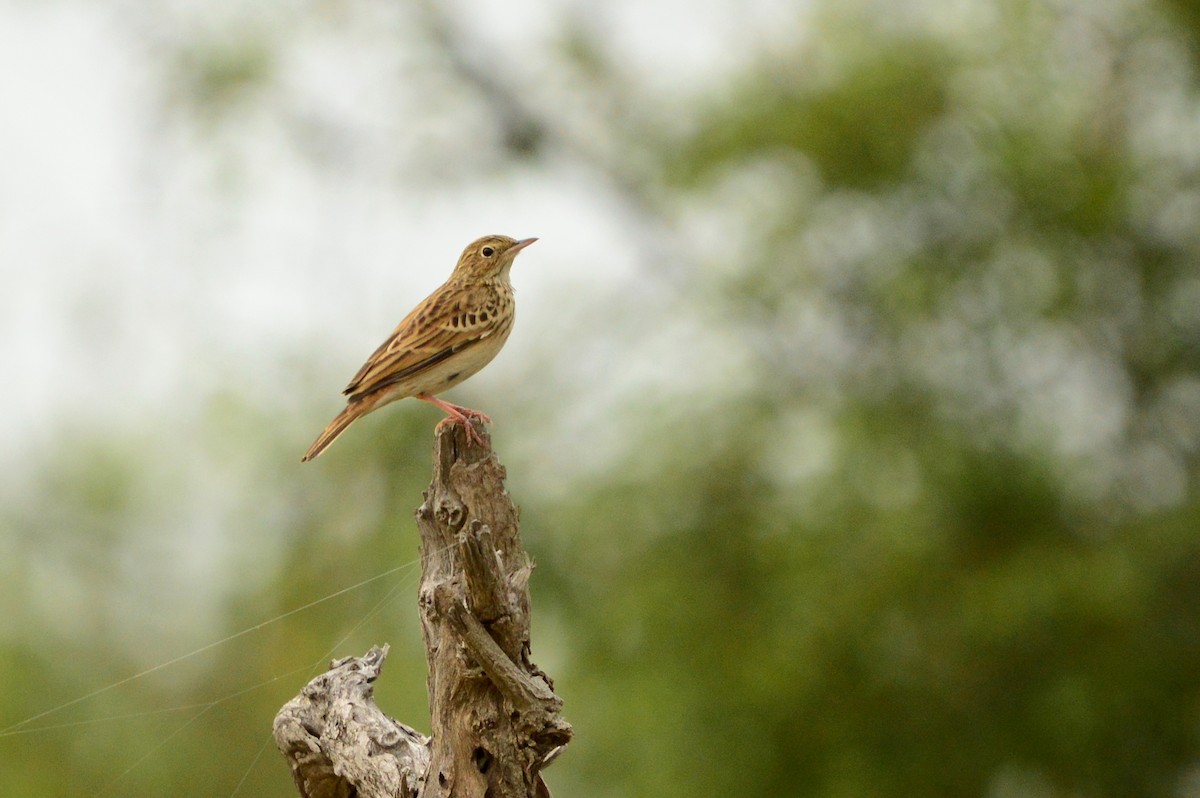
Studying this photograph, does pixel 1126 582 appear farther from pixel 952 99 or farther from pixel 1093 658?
pixel 952 99

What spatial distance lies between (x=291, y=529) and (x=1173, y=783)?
9.06 metres

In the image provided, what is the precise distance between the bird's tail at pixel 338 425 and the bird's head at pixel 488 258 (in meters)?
1.05

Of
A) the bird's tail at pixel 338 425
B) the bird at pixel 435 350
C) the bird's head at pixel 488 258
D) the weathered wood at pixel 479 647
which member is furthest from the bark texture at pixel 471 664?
the bird's head at pixel 488 258

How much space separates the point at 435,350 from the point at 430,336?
94 millimetres

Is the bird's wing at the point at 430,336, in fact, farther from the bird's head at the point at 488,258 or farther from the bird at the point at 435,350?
the bird's head at the point at 488,258

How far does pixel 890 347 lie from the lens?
44.2 feet

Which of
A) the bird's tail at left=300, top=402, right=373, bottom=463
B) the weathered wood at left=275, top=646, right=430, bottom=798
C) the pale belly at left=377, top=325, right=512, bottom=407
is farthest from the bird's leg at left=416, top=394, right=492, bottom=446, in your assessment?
the weathered wood at left=275, top=646, right=430, bottom=798

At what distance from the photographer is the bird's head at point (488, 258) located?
6500mm

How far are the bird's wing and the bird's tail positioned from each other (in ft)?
0.18

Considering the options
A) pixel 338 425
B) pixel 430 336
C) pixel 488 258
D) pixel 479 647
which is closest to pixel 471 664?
pixel 479 647

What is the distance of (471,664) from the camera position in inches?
174

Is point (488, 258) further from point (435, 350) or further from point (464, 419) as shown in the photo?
point (464, 419)

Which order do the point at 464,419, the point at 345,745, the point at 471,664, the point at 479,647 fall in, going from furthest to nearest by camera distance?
the point at 345,745 < the point at 464,419 < the point at 471,664 < the point at 479,647

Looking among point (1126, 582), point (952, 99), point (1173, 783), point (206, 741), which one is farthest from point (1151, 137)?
point (206, 741)
